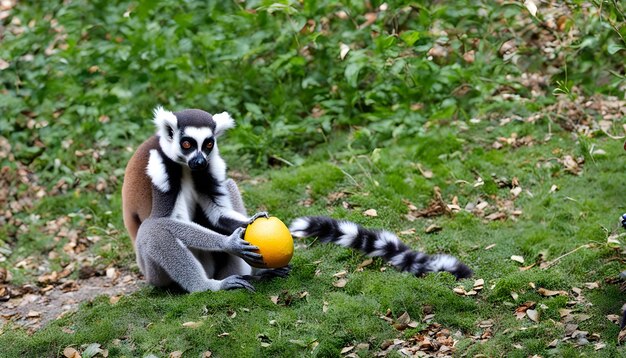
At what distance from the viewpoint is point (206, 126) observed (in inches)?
224

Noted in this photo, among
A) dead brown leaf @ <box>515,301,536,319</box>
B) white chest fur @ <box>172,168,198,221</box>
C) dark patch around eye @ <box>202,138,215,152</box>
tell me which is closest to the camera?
dead brown leaf @ <box>515,301,536,319</box>

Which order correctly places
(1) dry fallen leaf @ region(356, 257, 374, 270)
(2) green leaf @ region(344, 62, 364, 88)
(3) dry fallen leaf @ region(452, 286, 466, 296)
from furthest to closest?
(2) green leaf @ region(344, 62, 364, 88), (1) dry fallen leaf @ region(356, 257, 374, 270), (3) dry fallen leaf @ region(452, 286, 466, 296)

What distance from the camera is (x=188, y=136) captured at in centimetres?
559

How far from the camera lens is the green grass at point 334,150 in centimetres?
526

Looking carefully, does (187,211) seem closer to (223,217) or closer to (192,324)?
(223,217)

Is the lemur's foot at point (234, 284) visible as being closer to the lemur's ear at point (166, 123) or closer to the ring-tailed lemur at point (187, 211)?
the ring-tailed lemur at point (187, 211)

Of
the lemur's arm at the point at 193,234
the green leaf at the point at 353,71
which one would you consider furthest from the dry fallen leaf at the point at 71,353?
the green leaf at the point at 353,71

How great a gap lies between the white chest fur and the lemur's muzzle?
30 cm

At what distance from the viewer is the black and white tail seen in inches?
227

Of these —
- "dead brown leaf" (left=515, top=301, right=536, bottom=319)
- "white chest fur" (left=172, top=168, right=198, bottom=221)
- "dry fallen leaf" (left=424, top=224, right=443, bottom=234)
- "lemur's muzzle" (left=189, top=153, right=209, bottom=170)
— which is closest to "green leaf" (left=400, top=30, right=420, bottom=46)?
"dry fallen leaf" (left=424, top=224, right=443, bottom=234)

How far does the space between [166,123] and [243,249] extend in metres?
1.08

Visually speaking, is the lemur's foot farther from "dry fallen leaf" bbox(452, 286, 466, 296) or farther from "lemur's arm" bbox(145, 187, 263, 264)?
"dry fallen leaf" bbox(452, 286, 466, 296)

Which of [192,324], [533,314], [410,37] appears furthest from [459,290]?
[410,37]

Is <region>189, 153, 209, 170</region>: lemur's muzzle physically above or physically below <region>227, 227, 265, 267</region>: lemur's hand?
above
